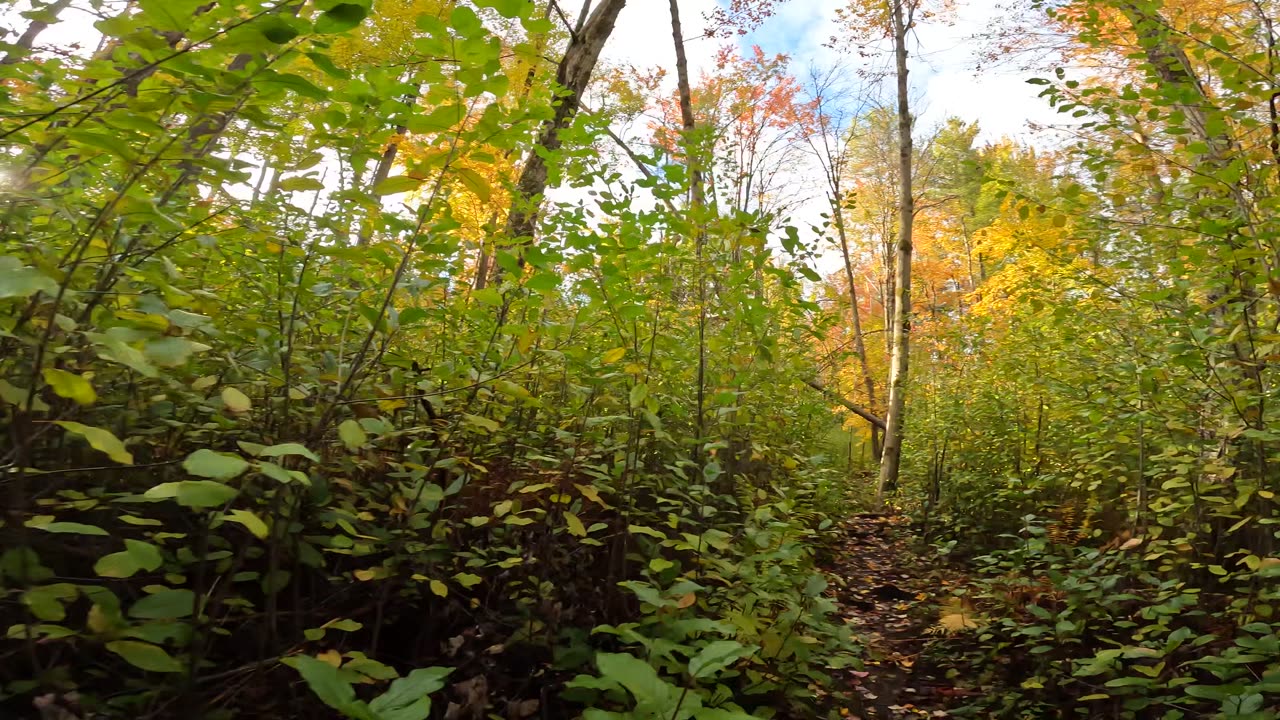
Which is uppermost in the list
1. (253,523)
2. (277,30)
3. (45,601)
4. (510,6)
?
(510,6)

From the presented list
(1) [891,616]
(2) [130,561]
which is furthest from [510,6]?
(1) [891,616]

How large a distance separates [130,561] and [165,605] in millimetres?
227

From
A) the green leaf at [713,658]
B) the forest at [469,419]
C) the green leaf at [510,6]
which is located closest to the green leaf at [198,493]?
the forest at [469,419]

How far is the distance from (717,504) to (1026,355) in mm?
4633

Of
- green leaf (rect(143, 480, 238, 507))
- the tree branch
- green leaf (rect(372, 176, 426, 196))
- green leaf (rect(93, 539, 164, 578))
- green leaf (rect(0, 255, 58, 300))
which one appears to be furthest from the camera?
the tree branch

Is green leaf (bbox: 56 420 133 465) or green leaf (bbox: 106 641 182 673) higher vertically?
green leaf (bbox: 56 420 133 465)

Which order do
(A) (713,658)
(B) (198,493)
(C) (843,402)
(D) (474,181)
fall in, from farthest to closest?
(C) (843,402) → (D) (474,181) → (A) (713,658) → (B) (198,493)

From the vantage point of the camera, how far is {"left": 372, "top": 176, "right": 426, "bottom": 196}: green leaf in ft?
4.56

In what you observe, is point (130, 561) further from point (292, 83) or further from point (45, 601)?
point (292, 83)

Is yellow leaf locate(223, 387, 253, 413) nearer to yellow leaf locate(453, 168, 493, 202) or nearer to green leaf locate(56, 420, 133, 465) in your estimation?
green leaf locate(56, 420, 133, 465)

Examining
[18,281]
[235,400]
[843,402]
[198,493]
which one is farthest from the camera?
[843,402]

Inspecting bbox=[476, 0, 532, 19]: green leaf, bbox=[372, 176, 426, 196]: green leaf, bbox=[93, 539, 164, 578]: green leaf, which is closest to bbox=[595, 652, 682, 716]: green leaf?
bbox=[93, 539, 164, 578]: green leaf

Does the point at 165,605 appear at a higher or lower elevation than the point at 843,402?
lower

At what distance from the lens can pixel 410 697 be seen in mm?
1086
